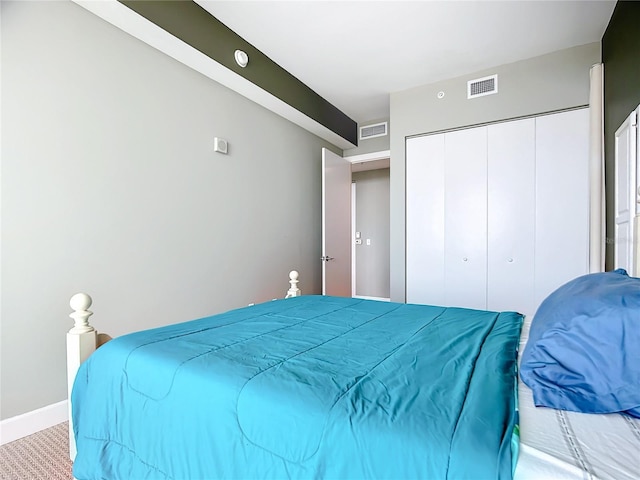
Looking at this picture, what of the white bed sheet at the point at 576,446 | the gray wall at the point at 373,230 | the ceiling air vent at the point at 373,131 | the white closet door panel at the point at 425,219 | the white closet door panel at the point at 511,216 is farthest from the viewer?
the gray wall at the point at 373,230

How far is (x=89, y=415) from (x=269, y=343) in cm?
73

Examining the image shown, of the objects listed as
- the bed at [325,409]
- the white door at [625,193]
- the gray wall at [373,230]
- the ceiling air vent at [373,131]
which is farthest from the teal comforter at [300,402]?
the gray wall at [373,230]

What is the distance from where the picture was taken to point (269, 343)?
1265 mm

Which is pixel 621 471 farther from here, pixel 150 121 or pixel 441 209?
pixel 441 209

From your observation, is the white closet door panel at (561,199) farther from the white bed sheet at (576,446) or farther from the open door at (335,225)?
the white bed sheet at (576,446)

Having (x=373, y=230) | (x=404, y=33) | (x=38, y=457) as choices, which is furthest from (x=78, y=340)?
(x=373, y=230)

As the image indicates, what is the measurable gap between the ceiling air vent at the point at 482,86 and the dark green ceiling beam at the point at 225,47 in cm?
161

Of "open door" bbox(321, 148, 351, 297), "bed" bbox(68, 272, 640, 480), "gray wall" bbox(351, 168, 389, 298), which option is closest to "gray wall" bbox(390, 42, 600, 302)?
"open door" bbox(321, 148, 351, 297)

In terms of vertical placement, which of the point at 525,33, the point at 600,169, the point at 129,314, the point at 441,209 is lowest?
the point at 129,314

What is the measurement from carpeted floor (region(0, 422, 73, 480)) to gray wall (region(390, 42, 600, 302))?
312cm

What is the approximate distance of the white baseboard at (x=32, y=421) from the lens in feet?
5.62

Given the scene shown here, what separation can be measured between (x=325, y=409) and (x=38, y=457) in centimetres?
173

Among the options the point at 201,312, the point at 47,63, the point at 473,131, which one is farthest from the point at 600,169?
the point at 47,63

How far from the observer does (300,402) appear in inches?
32.5
